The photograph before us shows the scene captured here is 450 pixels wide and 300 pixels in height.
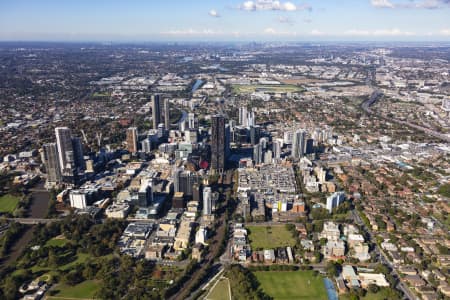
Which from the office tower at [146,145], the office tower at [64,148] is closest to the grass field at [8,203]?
the office tower at [64,148]

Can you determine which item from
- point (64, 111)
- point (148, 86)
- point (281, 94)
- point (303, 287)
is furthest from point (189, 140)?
point (148, 86)

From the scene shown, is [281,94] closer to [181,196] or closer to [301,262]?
[181,196]

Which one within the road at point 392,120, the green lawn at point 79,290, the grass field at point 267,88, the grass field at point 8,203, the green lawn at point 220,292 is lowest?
the green lawn at point 220,292

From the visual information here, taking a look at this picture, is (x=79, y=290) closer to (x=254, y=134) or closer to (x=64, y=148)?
(x=64, y=148)

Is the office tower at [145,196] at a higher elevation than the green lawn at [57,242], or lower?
higher

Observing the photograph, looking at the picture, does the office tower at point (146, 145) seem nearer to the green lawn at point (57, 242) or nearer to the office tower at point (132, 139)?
the office tower at point (132, 139)

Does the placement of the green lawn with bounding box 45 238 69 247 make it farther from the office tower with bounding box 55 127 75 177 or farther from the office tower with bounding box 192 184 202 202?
the office tower with bounding box 192 184 202 202

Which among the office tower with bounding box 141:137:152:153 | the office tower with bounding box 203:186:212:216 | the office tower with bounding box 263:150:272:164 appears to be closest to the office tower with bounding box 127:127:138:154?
the office tower with bounding box 141:137:152:153
